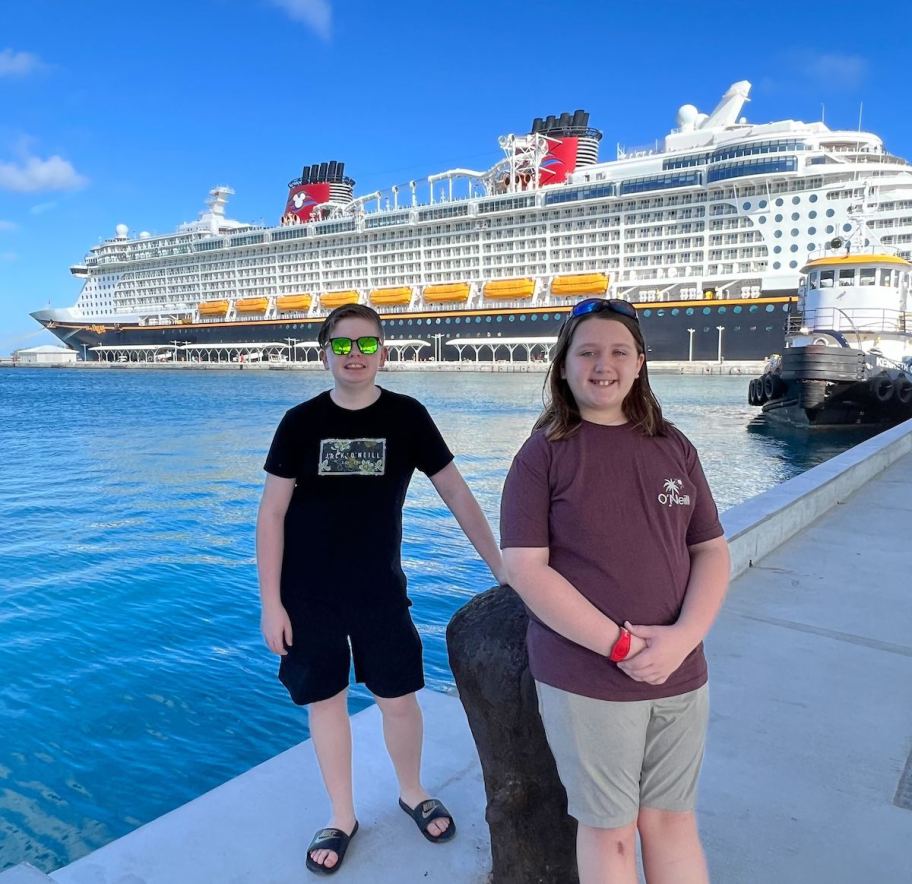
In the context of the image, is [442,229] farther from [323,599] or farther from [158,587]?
[323,599]

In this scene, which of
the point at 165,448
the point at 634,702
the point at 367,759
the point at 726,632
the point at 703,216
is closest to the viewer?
the point at 634,702

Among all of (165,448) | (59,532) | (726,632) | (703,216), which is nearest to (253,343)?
(703,216)

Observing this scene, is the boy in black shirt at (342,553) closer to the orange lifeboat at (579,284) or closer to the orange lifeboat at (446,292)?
the orange lifeboat at (579,284)

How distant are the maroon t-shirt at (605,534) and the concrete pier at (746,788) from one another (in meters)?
0.62

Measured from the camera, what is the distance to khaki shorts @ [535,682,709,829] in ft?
4.08

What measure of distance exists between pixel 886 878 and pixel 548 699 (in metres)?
0.91

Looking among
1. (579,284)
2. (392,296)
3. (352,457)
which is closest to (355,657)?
(352,457)

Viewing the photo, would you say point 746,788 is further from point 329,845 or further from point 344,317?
point 344,317

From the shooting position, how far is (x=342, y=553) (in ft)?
5.70

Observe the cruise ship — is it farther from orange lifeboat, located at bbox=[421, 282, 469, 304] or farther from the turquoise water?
the turquoise water

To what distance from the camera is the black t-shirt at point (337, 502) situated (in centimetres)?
173

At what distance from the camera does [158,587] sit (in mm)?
5875

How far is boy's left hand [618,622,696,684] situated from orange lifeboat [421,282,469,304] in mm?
49918

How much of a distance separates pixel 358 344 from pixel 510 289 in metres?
48.0
